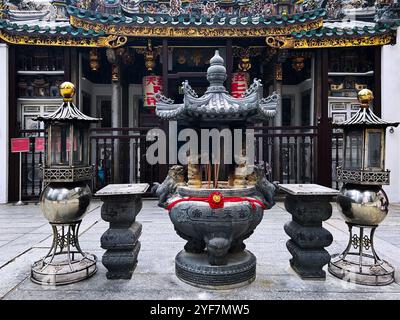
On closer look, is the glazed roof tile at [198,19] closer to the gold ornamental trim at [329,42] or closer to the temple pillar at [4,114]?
the gold ornamental trim at [329,42]

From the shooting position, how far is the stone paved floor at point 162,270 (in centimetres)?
319

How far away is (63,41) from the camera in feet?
27.3

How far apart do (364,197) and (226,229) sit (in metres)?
1.79

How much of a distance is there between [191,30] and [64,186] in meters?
6.29

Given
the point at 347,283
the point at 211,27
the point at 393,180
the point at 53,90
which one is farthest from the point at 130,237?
the point at 393,180

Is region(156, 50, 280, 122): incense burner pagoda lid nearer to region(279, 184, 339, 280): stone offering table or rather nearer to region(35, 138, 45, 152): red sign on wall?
region(279, 184, 339, 280): stone offering table

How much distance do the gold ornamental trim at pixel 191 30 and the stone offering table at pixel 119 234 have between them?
6.07 meters

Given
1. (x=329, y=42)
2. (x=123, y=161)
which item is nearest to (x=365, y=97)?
(x=329, y=42)

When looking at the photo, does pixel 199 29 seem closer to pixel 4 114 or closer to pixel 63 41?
pixel 63 41

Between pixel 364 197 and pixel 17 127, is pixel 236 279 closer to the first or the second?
pixel 364 197

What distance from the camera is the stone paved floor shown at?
3.19 m

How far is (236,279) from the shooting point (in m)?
3.36

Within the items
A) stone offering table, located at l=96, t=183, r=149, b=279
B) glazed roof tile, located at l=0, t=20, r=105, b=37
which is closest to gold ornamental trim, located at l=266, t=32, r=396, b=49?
glazed roof tile, located at l=0, t=20, r=105, b=37

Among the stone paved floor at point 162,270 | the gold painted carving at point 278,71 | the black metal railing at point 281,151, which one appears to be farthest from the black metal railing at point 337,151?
the gold painted carving at point 278,71
